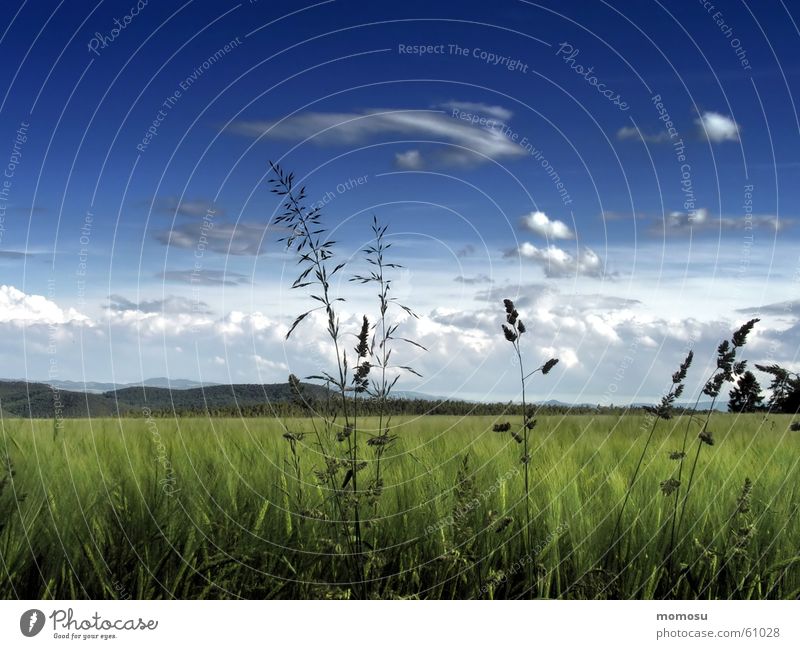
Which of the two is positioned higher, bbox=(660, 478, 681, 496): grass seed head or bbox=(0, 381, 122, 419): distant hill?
bbox=(0, 381, 122, 419): distant hill

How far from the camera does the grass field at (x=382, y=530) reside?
5297 millimetres

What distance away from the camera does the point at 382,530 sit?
5559 mm

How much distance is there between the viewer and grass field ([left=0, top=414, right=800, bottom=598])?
209 inches

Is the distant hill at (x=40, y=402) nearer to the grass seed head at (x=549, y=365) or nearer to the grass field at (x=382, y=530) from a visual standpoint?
the grass field at (x=382, y=530)

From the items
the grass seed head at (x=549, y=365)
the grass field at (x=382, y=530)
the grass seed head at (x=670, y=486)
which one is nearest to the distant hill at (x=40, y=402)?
the grass field at (x=382, y=530)

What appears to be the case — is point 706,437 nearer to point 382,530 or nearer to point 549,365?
point 549,365

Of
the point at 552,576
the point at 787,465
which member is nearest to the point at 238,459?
the point at 552,576

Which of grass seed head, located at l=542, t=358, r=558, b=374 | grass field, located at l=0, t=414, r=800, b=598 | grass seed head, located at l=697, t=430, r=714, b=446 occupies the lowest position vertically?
grass field, located at l=0, t=414, r=800, b=598

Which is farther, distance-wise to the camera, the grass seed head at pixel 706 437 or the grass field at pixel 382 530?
the grass field at pixel 382 530

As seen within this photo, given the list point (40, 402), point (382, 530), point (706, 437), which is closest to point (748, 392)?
point (706, 437)

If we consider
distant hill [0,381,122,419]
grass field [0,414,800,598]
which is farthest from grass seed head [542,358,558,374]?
distant hill [0,381,122,419]

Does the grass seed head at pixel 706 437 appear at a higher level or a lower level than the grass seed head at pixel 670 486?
higher

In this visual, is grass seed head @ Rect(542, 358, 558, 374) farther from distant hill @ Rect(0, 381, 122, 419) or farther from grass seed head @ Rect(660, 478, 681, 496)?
distant hill @ Rect(0, 381, 122, 419)
